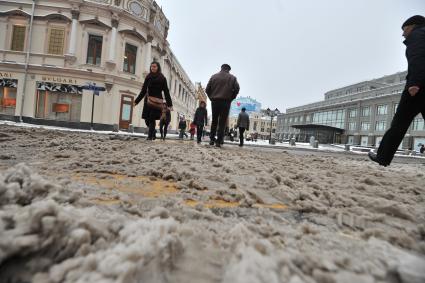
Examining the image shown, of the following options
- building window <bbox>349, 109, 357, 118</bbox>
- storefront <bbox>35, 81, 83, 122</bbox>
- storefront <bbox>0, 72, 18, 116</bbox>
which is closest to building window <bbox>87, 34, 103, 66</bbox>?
storefront <bbox>35, 81, 83, 122</bbox>

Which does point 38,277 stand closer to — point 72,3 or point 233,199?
point 233,199

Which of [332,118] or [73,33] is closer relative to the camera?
[73,33]

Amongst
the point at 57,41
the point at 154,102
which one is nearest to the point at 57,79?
the point at 57,41

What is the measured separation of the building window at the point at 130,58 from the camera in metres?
20.9

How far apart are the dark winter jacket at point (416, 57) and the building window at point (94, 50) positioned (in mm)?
20421

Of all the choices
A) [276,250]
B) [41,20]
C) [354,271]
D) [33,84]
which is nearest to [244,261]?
[276,250]

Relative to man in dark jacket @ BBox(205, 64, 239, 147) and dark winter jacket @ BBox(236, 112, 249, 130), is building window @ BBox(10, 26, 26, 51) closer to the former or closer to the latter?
dark winter jacket @ BBox(236, 112, 249, 130)

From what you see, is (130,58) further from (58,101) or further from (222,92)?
(222,92)

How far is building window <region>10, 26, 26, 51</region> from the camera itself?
19156mm

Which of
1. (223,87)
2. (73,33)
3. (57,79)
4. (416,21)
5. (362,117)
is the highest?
(362,117)


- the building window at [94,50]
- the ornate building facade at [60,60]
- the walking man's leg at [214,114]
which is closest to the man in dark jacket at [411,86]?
the walking man's leg at [214,114]

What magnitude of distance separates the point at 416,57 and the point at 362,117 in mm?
57427

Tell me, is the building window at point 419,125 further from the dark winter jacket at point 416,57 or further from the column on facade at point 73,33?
the dark winter jacket at point 416,57

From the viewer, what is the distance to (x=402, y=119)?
10.8ft
